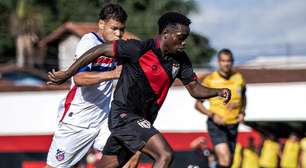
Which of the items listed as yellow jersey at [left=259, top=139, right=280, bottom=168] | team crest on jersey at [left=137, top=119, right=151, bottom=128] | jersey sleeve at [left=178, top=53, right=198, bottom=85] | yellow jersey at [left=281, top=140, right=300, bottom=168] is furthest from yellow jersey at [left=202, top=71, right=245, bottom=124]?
team crest on jersey at [left=137, top=119, right=151, bottom=128]

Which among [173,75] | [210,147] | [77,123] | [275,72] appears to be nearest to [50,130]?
[210,147]

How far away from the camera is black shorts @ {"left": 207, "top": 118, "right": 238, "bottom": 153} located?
13.7m

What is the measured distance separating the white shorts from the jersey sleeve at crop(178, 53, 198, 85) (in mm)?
1233

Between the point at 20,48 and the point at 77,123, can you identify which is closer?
the point at 77,123

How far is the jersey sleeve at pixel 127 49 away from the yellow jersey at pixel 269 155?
25.9ft

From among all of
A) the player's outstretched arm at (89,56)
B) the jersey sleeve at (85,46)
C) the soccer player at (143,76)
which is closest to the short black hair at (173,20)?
the soccer player at (143,76)

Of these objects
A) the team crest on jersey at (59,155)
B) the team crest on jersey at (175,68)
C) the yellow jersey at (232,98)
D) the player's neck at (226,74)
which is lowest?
the team crest on jersey at (59,155)

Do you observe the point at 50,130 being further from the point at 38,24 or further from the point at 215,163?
the point at 38,24

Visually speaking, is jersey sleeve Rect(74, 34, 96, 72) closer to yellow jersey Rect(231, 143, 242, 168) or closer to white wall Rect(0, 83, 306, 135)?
yellow jersey Rect(231, 143, 242, 168)

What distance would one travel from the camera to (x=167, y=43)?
347 inches

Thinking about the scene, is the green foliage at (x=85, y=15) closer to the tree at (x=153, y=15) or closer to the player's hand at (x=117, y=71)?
the tree at (x=153, y=15)

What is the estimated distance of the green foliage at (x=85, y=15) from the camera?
40.8m

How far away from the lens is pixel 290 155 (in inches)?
654

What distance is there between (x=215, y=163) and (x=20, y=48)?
1090 inches
